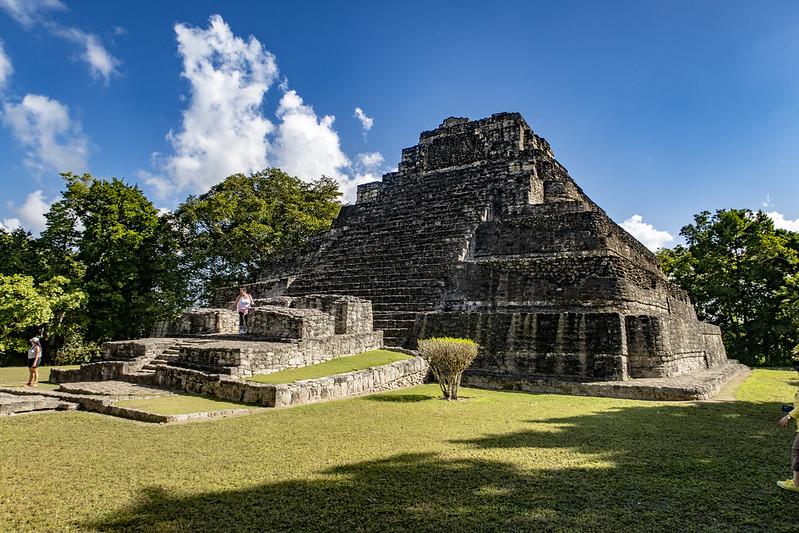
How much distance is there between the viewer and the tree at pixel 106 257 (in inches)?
694

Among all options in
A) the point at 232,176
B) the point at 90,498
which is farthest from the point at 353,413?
the point at 232,176

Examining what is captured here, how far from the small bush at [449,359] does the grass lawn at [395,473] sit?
1814mm

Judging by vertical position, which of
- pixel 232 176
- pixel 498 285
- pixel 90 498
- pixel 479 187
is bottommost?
pixel 90 498

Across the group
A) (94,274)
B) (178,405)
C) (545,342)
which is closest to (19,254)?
(94,274)

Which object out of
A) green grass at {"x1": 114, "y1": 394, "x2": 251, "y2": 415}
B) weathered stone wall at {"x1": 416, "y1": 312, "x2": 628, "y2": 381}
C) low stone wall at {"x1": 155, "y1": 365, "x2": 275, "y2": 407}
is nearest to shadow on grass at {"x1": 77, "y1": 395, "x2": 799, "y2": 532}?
green grass at {"x1": 114, "y1": 394, "x2": 251, "y2": 415}

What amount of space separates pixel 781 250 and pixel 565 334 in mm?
18807

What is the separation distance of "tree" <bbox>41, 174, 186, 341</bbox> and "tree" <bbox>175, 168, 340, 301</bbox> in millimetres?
2599

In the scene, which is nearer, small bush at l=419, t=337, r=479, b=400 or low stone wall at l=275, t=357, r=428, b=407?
low stone wall at l=275, t=357, r=428, b=407

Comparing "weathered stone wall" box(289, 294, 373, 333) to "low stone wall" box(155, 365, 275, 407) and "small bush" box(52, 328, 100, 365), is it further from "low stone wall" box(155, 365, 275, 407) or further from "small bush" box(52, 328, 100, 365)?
"small bush" box(52, 328, 100, 365)

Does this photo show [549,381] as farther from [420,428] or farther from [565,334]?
[420,428]

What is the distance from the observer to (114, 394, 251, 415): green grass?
21.7 ft

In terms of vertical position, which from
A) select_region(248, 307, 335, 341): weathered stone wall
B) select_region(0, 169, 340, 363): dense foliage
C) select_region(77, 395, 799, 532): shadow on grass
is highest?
select_region(0, 169, 340, 363): dense foliage

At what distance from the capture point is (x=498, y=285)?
12820 mm

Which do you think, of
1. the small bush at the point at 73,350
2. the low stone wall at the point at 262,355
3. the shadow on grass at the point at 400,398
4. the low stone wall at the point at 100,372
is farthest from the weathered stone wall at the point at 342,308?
the small bush at the point at 73,350
